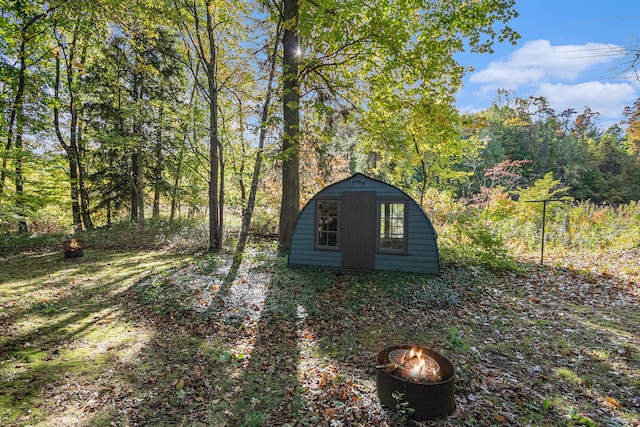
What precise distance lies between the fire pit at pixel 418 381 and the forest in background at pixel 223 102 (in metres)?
5.51

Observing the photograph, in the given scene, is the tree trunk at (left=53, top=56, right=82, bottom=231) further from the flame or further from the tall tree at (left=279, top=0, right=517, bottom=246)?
the flame

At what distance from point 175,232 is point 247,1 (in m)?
9.02

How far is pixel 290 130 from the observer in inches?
327

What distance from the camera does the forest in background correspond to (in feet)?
22.8

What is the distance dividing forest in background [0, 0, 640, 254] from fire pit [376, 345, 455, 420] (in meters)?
5.51

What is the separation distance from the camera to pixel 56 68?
11.5 m

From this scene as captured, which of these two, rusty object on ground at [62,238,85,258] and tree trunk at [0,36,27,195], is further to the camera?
tree trunk at [0,36,27,195]

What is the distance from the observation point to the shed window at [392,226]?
268 inches

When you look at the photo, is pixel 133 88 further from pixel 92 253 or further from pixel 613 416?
pixel 613 416

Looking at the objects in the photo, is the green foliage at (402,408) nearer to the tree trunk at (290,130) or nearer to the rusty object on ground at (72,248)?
the tree trunk at (290,130)

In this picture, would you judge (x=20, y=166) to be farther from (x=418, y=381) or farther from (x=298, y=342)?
(x=418, y=381)

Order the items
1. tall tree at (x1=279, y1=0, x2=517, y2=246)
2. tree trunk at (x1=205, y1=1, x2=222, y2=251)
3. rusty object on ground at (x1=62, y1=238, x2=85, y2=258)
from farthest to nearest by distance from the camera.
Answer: tree trunk at (x1=205, y1=1, x2=222, y2=251)
rusty object on ground at (x1=62, y1=238, x2=85, y2=258)
tall tree at (x1=279, y1=0, x2=517, y2=246)

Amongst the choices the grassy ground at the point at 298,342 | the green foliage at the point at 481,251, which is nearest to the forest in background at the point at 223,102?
the green foliage at the point at 481,251

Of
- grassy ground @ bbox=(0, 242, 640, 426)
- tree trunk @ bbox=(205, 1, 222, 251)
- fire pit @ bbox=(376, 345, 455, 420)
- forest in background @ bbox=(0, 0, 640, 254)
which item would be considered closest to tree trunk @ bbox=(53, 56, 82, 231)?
forest in background @ bbox=(0, 0, 640, 254)
